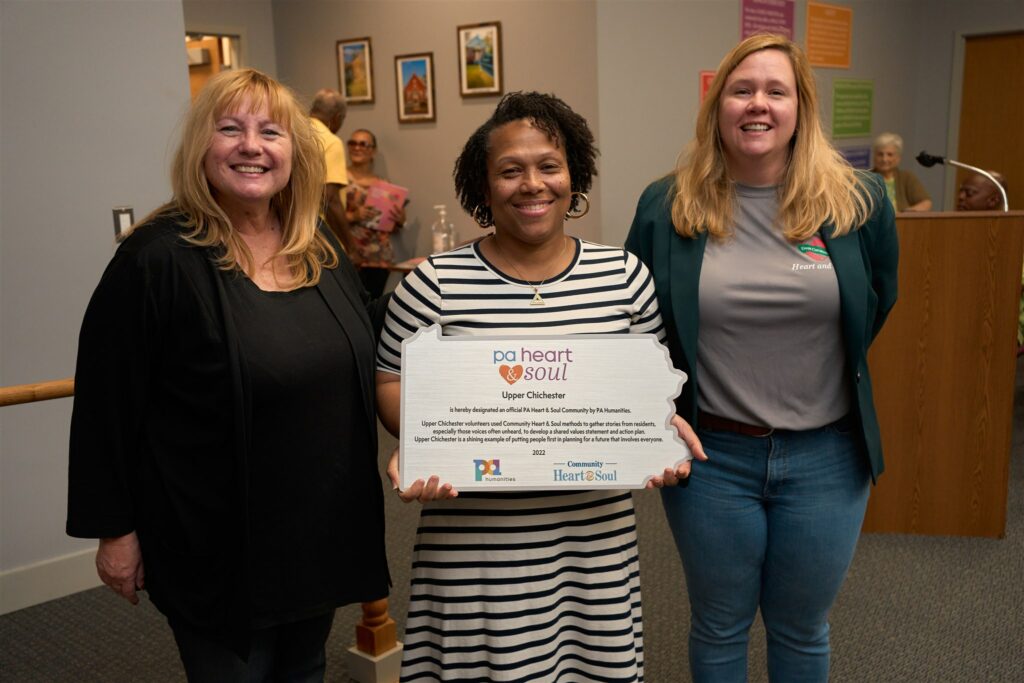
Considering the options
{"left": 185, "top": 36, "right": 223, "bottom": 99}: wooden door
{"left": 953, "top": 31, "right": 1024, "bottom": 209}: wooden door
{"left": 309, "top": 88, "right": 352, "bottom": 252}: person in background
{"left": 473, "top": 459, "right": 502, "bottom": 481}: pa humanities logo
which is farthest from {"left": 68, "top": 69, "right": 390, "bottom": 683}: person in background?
{"left": 953, "top": 31, "right": 1024, "bottom": 209}: wooden door

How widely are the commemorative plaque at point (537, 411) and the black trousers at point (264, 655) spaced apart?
412 millimetres

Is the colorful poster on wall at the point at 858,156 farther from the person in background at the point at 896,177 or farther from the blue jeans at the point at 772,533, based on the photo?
the blue jeans at the point at 772,533

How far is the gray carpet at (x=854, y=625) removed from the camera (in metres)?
2.79

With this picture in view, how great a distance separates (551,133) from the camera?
1656 mm

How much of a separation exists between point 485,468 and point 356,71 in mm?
5195

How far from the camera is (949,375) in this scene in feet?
12.0

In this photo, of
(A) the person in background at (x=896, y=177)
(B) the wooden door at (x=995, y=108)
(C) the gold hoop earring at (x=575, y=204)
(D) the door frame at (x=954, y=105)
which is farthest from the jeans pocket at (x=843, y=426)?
(D) the door frame at (x=954, y=105)

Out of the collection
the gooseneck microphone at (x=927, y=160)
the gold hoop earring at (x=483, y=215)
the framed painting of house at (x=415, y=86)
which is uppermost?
the framed painting of house at (x=415, y=86)

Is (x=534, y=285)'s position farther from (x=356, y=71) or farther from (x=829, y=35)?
(x=829, y=35)

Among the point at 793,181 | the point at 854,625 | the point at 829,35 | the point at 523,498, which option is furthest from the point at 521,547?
the point at 829,35

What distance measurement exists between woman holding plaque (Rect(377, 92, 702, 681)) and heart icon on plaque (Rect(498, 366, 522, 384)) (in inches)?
2.4

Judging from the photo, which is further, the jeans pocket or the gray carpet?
the gray carpet

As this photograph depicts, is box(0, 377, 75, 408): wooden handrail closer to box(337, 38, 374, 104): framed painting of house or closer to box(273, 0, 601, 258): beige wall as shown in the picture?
box(273, 0, 601, 258): beige wall

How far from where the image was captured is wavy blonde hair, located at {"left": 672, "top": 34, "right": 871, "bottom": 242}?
181 cm
